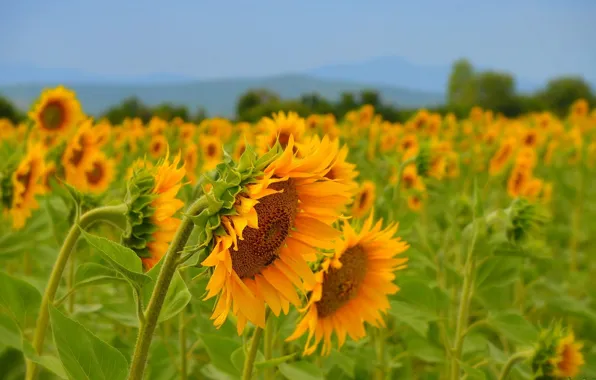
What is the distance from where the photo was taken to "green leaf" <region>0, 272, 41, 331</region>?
4.61ft

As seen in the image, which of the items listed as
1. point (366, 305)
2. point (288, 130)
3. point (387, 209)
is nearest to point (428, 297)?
point (366, 305)

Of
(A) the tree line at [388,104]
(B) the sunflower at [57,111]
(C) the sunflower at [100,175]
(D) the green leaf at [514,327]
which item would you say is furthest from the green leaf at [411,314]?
(A) the tree line at [388,104]

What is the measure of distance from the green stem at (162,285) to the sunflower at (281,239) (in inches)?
2.3

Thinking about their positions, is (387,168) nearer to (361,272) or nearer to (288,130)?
(288,130)

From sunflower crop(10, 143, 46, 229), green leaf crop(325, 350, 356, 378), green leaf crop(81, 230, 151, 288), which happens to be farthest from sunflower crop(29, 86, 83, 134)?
green leaf crop(81, 230, 151, 288)

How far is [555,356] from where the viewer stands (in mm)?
1901

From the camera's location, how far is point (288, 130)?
2.50 meters

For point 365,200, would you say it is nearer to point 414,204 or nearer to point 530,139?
point 414,204

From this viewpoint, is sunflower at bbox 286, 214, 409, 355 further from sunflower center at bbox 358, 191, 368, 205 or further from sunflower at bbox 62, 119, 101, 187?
sunflower at bbox 62, 119, 101, 187

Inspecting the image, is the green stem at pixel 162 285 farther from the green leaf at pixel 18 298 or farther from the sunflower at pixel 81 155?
the sunflower at pixel 81 155

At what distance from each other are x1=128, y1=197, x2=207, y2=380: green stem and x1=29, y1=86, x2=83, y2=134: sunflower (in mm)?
3110

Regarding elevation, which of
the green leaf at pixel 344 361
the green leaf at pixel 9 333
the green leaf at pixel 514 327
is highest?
the green leaf at pixel 9 333

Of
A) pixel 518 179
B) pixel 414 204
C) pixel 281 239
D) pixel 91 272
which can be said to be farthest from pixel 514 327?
pixel 518 179

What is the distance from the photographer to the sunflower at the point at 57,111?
13.1ft
